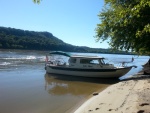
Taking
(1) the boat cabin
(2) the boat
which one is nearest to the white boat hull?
(2) the boat

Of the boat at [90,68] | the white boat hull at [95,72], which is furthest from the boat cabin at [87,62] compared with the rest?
the white boat hull at [95,72]

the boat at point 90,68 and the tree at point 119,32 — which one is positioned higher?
the tree at point 119,32

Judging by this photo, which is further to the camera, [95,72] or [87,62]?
[87,62]

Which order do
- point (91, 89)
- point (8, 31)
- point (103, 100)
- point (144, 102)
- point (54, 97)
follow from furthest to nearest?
1. point (8, 31)
2. point (91, 89)
3. point (54, 97)
4. point (103, 100)
5. point (144, 102)

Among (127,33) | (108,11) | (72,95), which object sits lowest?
(72,95)

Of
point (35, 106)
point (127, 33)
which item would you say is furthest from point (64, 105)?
point (127, 33)

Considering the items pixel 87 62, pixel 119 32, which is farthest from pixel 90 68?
pixel 119 32

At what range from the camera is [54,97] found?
1728cm

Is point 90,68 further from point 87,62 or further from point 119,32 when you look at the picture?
point 119,32

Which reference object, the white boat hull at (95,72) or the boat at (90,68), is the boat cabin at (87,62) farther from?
the white boat hull at (95,72)

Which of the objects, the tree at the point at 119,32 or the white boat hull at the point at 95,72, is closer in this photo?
the tree at the point at 119,32

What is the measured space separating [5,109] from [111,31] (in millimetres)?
15680

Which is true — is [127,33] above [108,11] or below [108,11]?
below

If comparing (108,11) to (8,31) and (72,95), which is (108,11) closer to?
(72,95)
